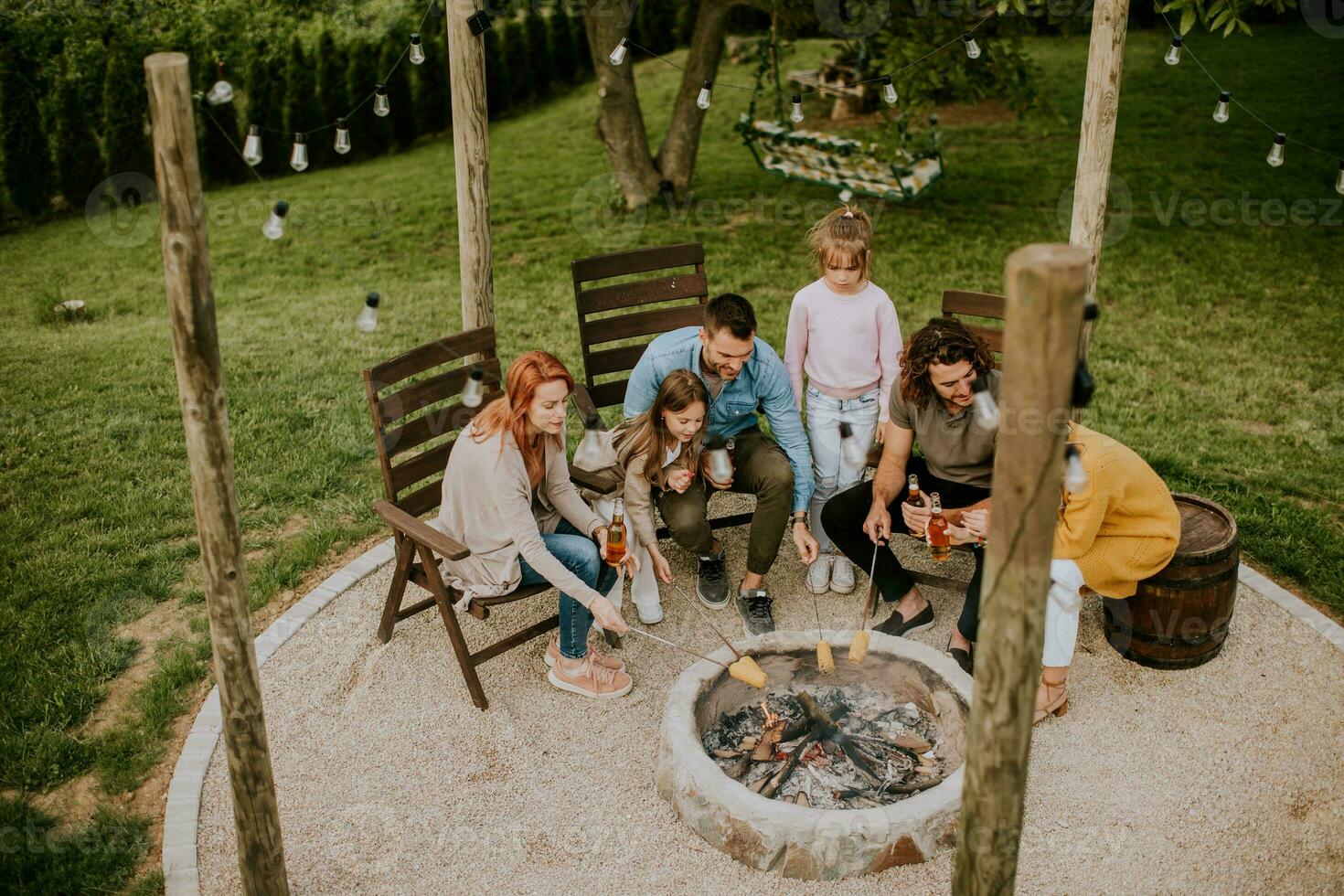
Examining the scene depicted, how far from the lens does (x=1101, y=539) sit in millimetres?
4297

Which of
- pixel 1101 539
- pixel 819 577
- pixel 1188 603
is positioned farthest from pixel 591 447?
pixel 1188 603

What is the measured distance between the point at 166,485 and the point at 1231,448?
5863mm

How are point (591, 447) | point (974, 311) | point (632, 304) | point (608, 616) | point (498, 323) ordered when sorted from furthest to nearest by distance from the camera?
point (498, 323)
point (632, 304)
point (974, 311)
point (608, 616)
point (591, 447)

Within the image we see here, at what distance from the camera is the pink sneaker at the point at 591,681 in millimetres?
4500

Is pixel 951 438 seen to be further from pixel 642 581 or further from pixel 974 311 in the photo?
pixel 642 581

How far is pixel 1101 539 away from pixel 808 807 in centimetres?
159

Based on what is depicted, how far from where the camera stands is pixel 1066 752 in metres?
4.17

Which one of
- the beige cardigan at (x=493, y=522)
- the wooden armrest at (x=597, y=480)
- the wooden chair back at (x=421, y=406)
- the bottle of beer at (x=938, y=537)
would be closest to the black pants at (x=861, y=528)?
the bottle of beer at (x=938, y=537)

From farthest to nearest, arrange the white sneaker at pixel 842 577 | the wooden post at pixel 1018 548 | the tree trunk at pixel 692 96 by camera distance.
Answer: the tree trunk at pixel 692 96 < the white sneaker at pixel 842 577 < the wooden post at pixel 1018 548

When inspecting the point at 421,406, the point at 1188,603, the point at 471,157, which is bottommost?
the point at 1188,603

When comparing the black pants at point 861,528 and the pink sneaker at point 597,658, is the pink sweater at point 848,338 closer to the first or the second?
the black pants at point 861,528

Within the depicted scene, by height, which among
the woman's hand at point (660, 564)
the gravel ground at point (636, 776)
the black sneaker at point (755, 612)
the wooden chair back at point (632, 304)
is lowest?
the gravel ground at point (636, 776)

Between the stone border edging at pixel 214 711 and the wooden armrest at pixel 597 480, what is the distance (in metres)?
1.09

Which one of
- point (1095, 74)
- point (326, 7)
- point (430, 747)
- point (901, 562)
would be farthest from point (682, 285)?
point (326, 7)
